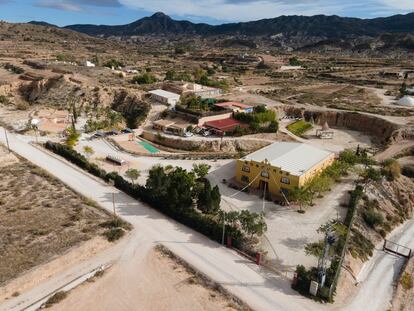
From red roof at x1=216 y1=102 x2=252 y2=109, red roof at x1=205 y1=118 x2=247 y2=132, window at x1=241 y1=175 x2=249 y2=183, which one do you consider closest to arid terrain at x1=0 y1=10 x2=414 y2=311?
window at x1=241 y1=175 x2=249 y2=183

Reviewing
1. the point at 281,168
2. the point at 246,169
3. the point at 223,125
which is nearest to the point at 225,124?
the point at 223,125

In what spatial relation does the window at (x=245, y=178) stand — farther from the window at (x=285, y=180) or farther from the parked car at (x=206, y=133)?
the parked car at (x=206, y=133)

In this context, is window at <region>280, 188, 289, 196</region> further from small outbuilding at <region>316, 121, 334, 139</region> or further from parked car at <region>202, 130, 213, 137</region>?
small outbuilding at <region>316, 121, 334, 139</region>

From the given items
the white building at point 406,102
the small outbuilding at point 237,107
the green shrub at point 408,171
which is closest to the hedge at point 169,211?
the green shrub at point 408,171

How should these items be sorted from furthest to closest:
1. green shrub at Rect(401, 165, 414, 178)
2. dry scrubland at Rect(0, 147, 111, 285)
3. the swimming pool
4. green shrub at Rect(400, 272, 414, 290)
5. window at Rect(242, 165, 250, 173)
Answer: the swimming pool
green shrub at Rect(401, 165, 414, 178)
window at Rect(242, 165, 250, 173)
green shrub at Rect(400, 272, 414, 290)
dry scrubland at Rect(0, 147, 111, 285)

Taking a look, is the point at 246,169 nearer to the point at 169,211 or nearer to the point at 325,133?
the point at 169,211

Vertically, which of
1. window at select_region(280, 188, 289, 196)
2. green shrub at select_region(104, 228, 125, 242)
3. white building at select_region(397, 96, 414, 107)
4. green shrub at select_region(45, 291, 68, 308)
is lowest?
green shrub at select_region(45, 291, 68, 308)
